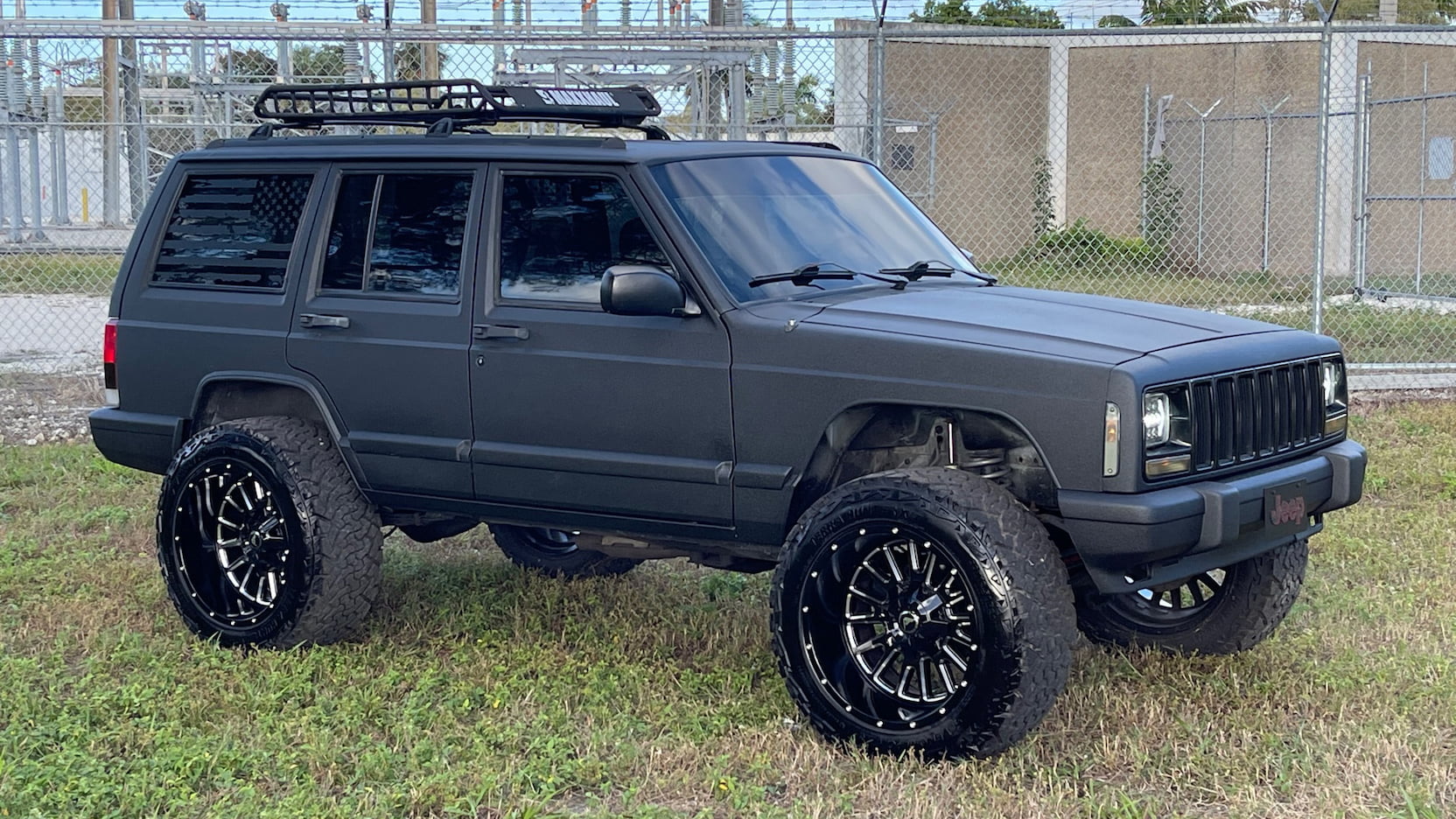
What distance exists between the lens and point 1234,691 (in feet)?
16.9

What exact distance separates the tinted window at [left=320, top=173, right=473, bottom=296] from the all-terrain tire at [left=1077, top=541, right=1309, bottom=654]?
2462 mm

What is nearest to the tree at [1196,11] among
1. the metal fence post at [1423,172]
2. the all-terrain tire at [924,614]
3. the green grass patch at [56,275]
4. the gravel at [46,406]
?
the metal fence post at [1423,172]

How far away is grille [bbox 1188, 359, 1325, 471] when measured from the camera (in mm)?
4531

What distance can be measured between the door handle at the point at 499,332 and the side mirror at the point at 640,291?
17.7 inches

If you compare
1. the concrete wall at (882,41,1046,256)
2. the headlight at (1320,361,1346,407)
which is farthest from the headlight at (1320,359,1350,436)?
the concrete wall at (882,41,1046,256)

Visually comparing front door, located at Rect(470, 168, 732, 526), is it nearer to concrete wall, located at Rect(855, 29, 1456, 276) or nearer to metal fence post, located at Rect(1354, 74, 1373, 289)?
metal fence post, located at Rect(1354, 74, 1373, 289)

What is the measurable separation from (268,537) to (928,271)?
2.54 metres

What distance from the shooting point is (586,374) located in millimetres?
5148

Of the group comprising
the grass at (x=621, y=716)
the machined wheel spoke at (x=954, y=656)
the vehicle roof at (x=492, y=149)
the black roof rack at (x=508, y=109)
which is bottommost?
the grass at (x=621, y=716)

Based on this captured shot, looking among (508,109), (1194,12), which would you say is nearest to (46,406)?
(508,109)

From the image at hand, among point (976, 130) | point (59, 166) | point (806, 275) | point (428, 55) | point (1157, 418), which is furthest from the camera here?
point (976, 130)

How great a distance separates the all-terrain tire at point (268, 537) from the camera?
5.61m

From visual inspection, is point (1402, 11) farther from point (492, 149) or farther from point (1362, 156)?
point (492, 149)

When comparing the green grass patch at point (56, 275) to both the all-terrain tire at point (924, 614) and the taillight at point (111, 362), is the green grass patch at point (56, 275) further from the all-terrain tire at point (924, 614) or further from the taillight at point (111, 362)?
the all-terrain tire at point (924, 614)
